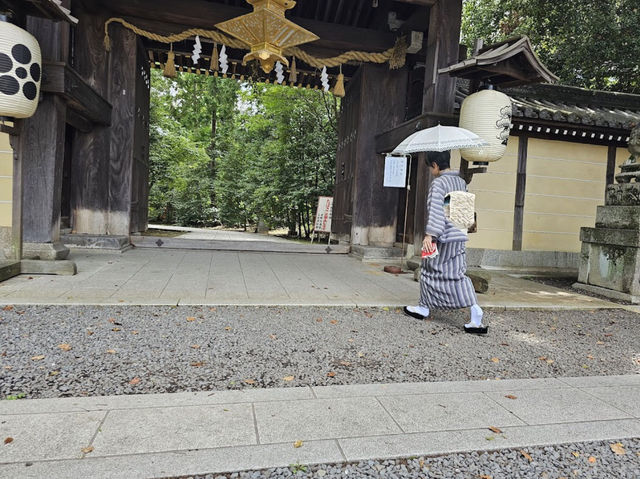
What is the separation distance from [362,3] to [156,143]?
8.16 metres

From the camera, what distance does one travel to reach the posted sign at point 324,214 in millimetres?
11078

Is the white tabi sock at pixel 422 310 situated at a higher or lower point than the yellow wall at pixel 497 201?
lower

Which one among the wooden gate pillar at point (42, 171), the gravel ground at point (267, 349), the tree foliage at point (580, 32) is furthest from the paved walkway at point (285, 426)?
the tree foliage at point (580, 32)

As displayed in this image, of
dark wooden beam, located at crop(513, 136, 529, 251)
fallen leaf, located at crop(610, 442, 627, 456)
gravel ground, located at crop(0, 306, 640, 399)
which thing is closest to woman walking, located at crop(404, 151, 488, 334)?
gravel ground, located at crop(0, 306, 640, 399)

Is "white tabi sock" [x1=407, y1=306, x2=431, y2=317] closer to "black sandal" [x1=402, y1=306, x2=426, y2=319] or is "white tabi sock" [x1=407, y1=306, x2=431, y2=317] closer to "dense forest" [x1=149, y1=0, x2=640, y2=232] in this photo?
"black sandal" [x1=402, y1=306, x2=426, y2=319]

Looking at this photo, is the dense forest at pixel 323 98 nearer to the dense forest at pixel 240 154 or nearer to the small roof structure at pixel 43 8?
the dense forest at pixel 240 154

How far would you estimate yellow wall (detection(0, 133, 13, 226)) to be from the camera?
5.94 metres

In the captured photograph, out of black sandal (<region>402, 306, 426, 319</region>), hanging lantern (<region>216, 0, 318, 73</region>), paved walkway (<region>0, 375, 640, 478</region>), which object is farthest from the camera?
hanging lantern (<region>216, 0, 318, 73</region>)

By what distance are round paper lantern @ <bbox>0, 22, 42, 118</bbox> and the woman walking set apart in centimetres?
480

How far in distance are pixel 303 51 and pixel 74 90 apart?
4.50m

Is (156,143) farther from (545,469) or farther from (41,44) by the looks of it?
(545,469)

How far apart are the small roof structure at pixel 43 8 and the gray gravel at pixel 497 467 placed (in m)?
5.55

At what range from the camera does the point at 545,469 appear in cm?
191

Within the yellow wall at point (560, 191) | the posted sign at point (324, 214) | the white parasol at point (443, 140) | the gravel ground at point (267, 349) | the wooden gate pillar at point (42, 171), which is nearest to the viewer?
the gravel ground at point (267, 349)
